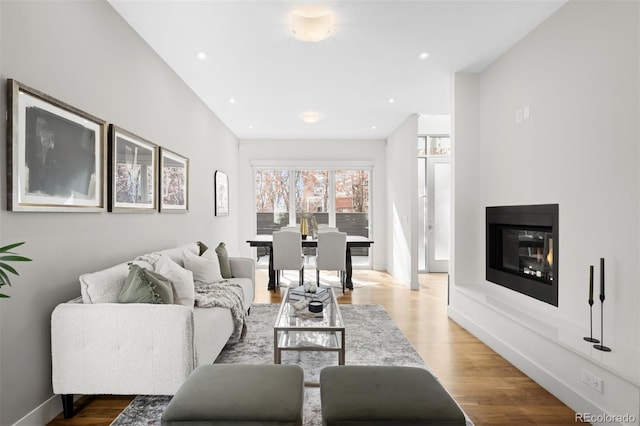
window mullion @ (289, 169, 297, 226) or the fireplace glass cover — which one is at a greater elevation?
window mullion @ (289, 169, 297, 226)

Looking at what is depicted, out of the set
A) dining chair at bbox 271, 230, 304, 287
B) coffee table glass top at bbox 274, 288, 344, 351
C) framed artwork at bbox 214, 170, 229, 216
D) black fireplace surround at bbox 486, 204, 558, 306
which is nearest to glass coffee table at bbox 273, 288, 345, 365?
coffee table glass top at bbox 274, 288, 344, 351

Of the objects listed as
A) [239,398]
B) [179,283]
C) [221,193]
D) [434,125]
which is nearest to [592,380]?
[239,398]

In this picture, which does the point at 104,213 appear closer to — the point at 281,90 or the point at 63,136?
the point at 63,136

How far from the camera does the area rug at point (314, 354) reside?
77.6 inches

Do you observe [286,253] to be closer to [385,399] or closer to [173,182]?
[173,182]

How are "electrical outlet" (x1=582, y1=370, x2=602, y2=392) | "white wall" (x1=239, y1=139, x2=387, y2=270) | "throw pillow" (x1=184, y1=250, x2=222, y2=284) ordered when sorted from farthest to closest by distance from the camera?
"white wall" (x1=239, y1=139, x2=387, y2=270) < "throw pillow" (x1=184, y1=250, x2=222, y2=284) < "electrical outlet" (x1=582, y1=370, x2=602, y2=392)

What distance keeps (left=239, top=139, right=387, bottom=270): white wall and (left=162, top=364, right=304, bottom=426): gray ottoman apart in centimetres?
568

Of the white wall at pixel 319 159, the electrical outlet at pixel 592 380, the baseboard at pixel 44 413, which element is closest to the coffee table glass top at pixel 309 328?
the baseboard at pixel 44 413

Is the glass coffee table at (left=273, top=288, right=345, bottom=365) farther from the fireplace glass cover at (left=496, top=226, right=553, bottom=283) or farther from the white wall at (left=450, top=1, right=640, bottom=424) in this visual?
the fireplace glass cover at (left=496, top=226, right=553, bottom=283)

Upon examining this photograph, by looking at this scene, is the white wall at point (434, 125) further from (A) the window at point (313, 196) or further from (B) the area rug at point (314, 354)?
(B) the area rug at point (314, 354)

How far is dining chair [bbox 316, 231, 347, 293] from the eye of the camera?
5.05 metres

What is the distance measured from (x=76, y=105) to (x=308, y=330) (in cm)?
215

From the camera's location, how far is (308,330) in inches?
89.7

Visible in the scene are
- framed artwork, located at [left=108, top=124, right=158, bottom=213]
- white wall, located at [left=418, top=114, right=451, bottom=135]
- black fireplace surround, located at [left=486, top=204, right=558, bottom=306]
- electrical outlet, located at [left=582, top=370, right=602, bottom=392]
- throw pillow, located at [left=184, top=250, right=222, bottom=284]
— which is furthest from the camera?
white wall, located at [left=418, top=114, right=451, bottom=135]
